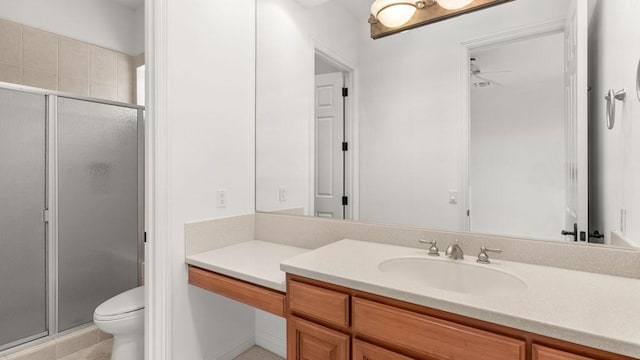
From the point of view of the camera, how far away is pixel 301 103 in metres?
1.98

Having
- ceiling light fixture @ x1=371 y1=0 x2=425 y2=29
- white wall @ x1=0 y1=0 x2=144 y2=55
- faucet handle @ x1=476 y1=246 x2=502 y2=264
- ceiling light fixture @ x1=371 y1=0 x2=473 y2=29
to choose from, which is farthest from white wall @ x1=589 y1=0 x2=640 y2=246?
white wall @ x1=0 y1=0 x2=144 y2=55

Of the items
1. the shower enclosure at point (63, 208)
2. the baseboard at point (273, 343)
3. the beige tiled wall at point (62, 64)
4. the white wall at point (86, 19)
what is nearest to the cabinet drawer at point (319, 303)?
the baseboard at point (273, 343)

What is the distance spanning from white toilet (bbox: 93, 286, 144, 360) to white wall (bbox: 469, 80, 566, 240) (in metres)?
1.88

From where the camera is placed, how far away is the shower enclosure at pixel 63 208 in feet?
6.73

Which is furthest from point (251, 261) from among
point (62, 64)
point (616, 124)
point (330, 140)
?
point (62, 64)

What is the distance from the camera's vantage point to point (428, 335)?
0.91 meters

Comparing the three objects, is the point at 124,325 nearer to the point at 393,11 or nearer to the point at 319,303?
the point at 319,303

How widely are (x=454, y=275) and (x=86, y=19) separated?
144 inches

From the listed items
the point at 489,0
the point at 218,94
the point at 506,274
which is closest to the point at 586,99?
the point at 489,0

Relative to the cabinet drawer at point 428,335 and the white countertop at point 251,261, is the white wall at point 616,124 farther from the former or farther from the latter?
the white countertop at point 251,261

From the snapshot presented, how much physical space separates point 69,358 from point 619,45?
335 cm

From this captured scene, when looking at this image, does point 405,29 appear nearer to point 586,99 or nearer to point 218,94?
point 586,99

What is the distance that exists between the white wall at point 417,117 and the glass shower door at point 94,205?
209 cm

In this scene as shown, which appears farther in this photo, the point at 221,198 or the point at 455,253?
the point at 221,198
